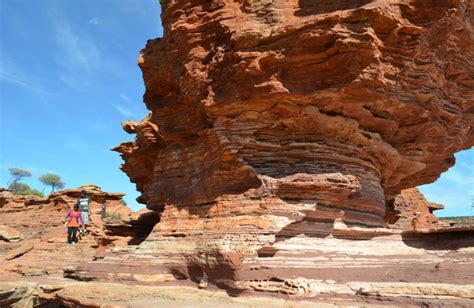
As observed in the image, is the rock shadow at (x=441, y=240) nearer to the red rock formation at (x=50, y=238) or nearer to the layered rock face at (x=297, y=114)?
the layered rock face at (x=297, y=114)

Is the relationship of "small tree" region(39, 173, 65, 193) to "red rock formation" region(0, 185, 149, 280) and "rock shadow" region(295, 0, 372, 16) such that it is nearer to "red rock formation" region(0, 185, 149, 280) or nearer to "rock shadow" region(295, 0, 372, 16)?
"red rock formation" region(0, 185, 149, 280)

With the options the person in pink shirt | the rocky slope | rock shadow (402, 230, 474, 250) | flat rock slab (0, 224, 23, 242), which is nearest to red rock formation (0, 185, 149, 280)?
flat rock slab (0, 224, 23, 242)

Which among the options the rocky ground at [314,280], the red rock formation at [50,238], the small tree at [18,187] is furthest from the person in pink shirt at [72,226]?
the small tree at [18,187]

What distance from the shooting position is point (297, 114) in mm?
9008

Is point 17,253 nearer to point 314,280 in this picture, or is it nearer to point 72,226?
point 72,226

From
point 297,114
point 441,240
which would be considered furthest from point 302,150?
point 441,240

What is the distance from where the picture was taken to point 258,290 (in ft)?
24.2

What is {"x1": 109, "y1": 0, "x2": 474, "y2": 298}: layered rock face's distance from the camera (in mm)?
8133

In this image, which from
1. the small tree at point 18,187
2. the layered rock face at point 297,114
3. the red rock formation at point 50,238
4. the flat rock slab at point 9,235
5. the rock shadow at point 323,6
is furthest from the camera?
the small tree at point 18,187

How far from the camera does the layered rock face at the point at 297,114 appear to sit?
813cm

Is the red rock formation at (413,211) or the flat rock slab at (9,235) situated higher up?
the red rock formation at (413,211)

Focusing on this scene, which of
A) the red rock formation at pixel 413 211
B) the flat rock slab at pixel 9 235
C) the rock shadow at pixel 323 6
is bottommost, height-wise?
the flat rock slab at pixel 9 235

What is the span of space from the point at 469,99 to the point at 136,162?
37.4 feet

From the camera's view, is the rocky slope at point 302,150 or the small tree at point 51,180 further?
the small tree at point 51,180
